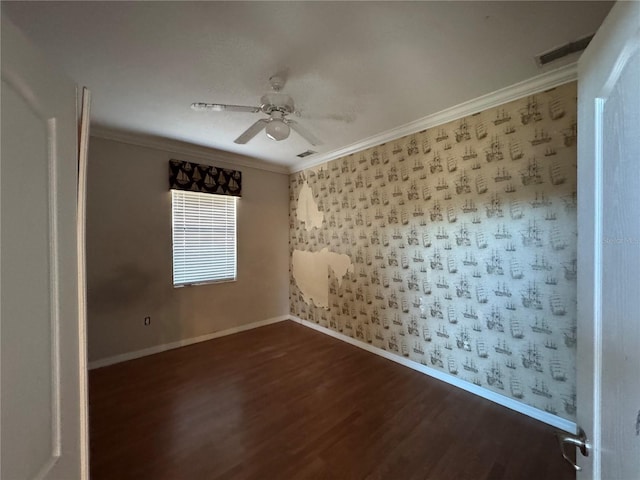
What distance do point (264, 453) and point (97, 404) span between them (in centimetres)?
163

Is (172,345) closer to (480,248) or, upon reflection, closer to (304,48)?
(304,48)

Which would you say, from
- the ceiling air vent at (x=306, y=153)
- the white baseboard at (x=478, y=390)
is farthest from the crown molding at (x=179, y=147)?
the white baseboard at (x=478, y=390)

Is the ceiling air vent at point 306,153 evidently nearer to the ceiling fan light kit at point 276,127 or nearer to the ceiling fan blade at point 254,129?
the ceiling fan blade at point 254,129

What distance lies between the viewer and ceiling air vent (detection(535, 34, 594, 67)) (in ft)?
5.34

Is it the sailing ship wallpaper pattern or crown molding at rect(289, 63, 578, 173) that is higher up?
crown molding at rect(289, 63, 578, 173)

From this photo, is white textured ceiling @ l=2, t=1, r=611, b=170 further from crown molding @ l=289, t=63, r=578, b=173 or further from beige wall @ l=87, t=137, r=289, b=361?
beige wall @ l=87, t=137, r=289, b=361

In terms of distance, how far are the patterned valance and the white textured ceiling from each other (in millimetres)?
939

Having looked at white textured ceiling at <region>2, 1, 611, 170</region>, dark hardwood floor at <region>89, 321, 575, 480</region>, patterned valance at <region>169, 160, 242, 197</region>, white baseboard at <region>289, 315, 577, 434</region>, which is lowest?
dark hardwood floor at <region>89, 321, 575, 480</region>

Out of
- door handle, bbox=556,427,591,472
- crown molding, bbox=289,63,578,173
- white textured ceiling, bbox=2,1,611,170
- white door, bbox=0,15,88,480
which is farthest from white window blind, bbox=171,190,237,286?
door handle, bbox=556,427,591,472

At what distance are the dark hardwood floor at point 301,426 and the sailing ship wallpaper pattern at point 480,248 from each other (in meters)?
0.42

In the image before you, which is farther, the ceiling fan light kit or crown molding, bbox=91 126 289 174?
crown molding, bbox=91 126 289 174

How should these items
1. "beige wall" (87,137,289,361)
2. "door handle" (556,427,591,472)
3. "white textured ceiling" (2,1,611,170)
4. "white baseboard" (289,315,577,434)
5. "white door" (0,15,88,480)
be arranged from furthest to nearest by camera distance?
"beige wall" (87,137,289,361) < "white baseboard" (289,315,577,434) < "white textured ceiling" (2,1,611,170) < "door handle" (556,427,591,472) < "white door" (0,15,88,480)

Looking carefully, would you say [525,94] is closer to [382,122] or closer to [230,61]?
[382,122]

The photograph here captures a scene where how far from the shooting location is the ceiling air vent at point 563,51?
163 centimetres
